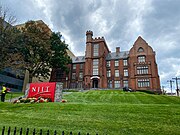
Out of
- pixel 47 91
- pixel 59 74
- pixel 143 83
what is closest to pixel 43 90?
pixel 47 91

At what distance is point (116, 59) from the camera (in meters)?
49.9

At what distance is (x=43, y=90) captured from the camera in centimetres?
1703

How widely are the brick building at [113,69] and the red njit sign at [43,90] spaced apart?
3023 cm

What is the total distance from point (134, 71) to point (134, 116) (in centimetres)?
3804

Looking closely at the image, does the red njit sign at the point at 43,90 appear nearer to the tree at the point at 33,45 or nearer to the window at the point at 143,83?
the tree at the point at 33,45

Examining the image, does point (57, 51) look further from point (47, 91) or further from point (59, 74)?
point (47, 91)

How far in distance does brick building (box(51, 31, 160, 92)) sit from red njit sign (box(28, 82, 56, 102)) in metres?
30.2

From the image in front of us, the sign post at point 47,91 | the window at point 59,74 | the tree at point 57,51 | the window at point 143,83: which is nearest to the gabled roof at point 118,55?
the window at point 143,83

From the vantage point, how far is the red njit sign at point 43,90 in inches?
657

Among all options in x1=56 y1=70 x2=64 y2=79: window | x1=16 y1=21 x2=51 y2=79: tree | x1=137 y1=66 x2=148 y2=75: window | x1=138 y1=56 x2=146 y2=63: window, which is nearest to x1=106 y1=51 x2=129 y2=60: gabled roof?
x1=138 y1=56 x2=146 y2=63: window

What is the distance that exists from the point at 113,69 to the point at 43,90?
34.6m

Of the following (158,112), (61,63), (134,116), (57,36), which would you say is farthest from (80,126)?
(57,36)

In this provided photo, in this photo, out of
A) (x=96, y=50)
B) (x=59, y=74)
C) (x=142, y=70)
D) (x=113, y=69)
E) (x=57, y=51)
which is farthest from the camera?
(x=59, y=74)

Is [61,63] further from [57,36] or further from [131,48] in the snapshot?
[131,48]
